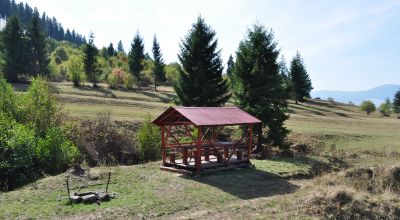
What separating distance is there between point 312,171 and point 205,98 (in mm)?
11486

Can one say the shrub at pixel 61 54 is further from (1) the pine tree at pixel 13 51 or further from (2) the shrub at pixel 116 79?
(1) the pine tree at pixel 13 51

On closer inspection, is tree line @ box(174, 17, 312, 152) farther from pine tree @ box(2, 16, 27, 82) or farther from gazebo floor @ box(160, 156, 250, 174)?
pine tree @ box(2, 16, 27, 82)

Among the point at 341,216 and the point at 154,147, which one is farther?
the point at 154,147

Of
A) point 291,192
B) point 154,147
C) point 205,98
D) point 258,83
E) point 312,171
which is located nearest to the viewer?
point 291,192

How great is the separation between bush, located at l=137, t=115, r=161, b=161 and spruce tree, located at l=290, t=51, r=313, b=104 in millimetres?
51421

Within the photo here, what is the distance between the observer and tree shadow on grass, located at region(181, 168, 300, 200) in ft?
59.5

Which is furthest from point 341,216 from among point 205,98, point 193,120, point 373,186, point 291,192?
point 205,98

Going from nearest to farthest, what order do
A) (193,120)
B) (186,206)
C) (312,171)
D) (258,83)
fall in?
(186,206)
(193,120)
(312,171)
(258,83)

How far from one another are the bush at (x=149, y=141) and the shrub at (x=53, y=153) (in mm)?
5279

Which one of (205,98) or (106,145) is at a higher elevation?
(205,98)

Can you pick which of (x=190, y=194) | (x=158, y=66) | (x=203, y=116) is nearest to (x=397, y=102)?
(x=158, y=66)

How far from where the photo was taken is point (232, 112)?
2445 centimetres

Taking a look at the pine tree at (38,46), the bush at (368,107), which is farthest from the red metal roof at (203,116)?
the bush at (368,107)

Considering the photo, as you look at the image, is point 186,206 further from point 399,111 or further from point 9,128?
point 399,111
